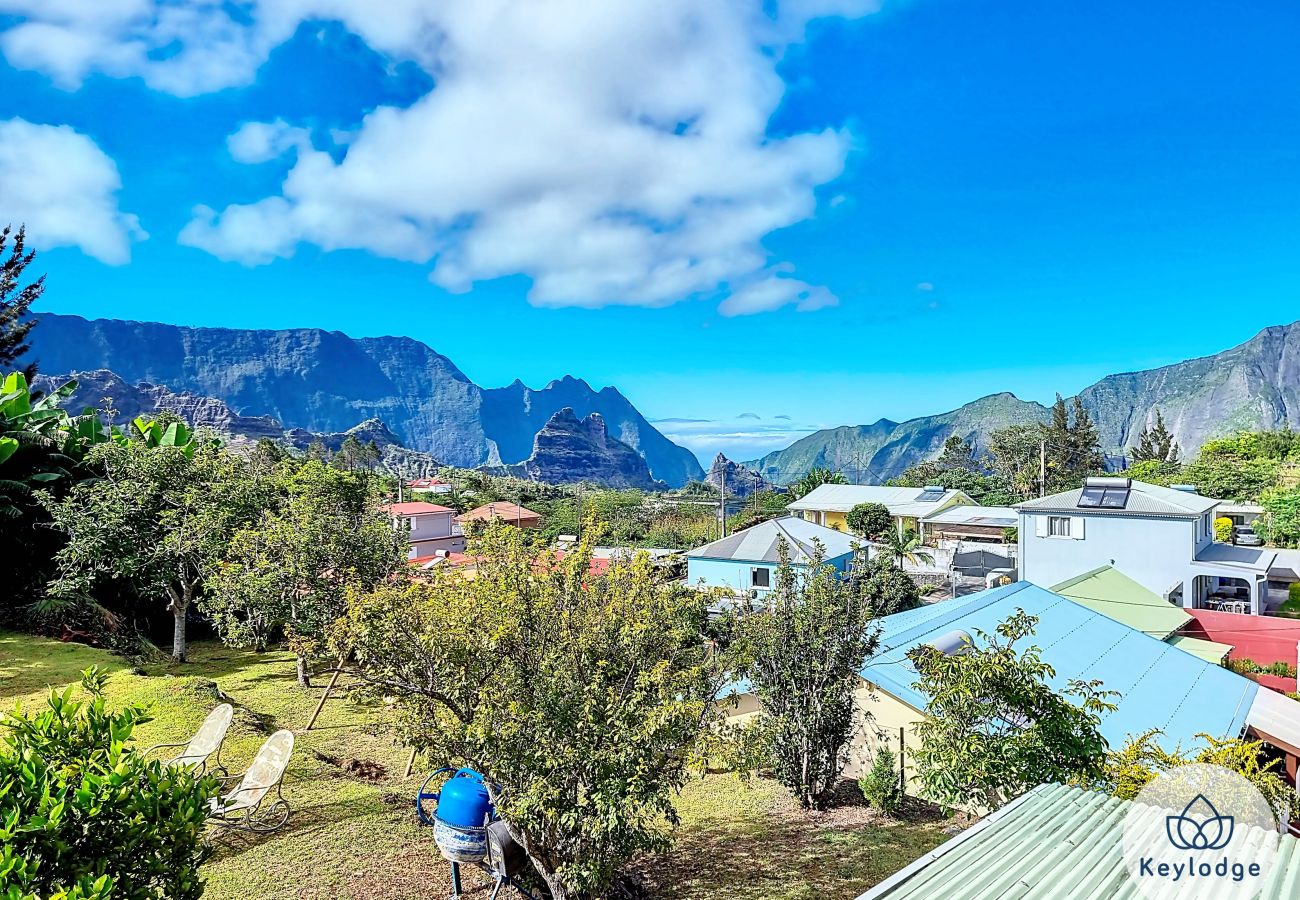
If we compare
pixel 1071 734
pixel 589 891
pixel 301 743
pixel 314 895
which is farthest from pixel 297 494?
pixel 1071 734

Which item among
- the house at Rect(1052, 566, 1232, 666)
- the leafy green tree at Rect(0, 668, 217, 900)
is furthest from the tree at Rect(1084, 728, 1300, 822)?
the house at Rect(1052, 566, 1232, 666)

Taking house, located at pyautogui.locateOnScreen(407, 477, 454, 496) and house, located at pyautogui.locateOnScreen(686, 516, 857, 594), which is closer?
house, located at pyautogui.locateOnScreen(686, 516, 857, 594)

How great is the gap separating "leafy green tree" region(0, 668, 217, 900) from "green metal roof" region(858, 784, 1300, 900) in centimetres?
345

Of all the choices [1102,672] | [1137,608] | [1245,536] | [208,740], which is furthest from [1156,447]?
[208,740]

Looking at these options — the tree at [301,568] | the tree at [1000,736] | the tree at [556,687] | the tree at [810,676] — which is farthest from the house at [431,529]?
the tree at [1000,736]

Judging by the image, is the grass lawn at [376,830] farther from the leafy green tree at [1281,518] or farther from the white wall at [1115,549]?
the leafy green tree at [1281,518]

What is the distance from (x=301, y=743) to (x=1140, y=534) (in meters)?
27.7

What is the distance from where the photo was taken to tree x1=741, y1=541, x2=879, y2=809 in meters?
8.91

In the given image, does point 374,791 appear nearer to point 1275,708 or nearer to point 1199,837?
point 1199,837

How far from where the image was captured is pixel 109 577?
14.5m

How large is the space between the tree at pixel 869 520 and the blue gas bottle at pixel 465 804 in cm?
3694

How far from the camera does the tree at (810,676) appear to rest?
8914 mm

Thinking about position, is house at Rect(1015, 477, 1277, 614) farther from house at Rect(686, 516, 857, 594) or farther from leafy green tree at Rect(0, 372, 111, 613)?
leafy green tree at Rect(0, 372, 111, 613)

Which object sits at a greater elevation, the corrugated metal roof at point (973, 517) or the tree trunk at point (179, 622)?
the corrugated metal roof at point (973, 517)
